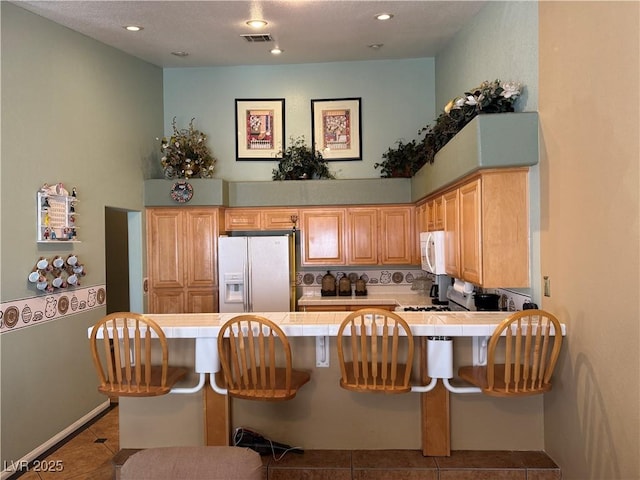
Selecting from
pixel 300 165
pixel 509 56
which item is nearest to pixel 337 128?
pixel 300 165

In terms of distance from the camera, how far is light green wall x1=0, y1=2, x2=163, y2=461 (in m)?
3.43

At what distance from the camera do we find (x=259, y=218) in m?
5.70

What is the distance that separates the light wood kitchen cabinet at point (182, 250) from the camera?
5.45 meters

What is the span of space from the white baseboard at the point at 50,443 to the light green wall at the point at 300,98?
2885 mm

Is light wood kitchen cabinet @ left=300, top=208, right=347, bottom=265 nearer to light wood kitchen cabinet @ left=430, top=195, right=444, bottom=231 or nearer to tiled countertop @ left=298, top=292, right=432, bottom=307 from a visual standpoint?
tiled countertop @ left=298, top=292, right=432, bottom=307

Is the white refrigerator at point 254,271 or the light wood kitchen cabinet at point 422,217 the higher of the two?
the light wood kitchen cabinet at point 422,217

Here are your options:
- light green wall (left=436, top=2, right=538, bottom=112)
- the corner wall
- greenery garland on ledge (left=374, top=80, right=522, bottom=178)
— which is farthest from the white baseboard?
light green wall (left=436, top=2, right=538, bottom=112)

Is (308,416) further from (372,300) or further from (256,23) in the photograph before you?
(256,23)

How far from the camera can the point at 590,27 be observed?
7.87ft

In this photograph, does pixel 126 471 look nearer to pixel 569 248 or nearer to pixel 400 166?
pixel 569 248

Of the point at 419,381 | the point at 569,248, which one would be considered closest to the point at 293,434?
the point at 419,381

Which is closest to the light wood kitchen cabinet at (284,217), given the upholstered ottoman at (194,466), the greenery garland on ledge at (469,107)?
the greenery garland on ledge at (469,107)

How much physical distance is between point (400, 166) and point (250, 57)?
6.85 ft

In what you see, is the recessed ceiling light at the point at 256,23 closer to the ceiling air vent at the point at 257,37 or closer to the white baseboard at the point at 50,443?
the ceiling air vent at the point at 257,37
